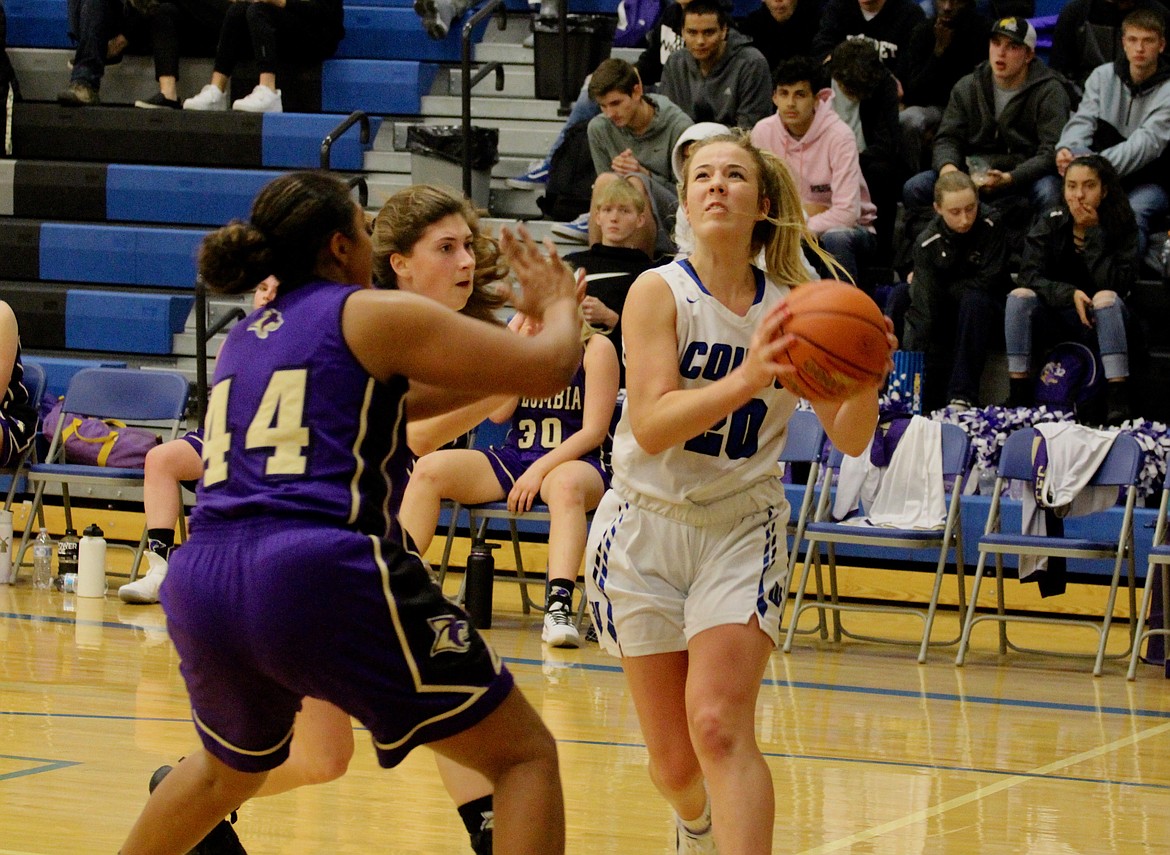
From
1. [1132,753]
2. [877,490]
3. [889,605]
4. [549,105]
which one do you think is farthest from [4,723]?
[549,105]

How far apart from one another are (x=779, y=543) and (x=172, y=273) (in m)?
8.38

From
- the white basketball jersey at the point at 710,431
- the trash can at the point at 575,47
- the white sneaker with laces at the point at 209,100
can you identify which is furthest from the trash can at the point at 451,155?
the white basketball jersey at the point at 710,431

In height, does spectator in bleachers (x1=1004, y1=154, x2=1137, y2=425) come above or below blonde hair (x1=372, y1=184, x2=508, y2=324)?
below

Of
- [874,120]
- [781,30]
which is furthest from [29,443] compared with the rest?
[781,30]

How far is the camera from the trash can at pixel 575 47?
11086 mm

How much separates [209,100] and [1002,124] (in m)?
5.42

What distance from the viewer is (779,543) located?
3467mm

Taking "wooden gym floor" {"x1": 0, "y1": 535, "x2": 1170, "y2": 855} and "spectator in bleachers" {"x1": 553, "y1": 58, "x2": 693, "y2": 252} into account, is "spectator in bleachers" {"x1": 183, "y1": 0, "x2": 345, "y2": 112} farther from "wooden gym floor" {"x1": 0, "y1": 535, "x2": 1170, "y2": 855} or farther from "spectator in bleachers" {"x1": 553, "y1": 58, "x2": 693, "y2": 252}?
"wooden gym floor" {"x1": 0, "y1": 535, "x2": 1170, "y2": 855}

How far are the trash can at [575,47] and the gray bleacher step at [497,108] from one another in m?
A: 0.18

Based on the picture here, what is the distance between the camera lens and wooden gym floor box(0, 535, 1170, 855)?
405 cm

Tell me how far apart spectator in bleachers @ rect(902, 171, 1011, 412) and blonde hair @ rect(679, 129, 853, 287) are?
16.4 feet

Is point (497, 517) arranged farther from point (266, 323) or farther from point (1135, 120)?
point (266, 323)

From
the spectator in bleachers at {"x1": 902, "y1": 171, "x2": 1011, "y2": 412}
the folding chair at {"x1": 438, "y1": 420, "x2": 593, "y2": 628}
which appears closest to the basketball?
the folding chair at {"x1": 438, "y1": 420, "x2": 593, "y2": 628}

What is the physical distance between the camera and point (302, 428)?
2686 millimetres
